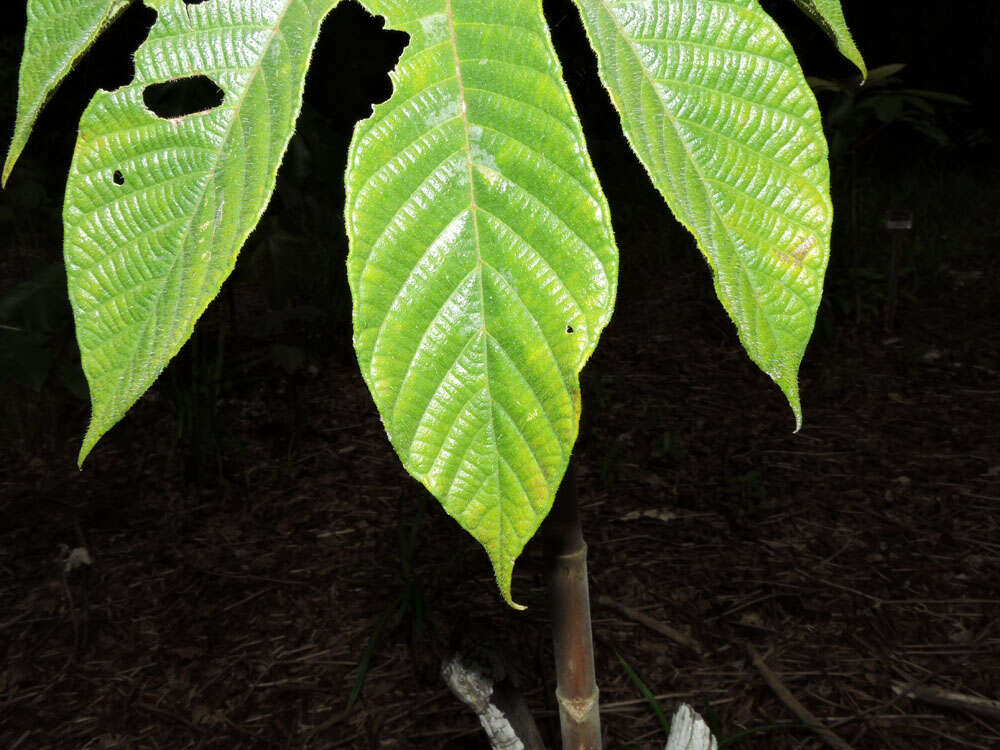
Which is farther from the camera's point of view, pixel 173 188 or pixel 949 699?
pixel 949 699

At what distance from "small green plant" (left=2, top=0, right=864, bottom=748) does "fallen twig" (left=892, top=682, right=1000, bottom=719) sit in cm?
156

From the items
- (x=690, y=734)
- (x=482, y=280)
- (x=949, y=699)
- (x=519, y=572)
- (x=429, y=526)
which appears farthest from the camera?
(x=429, y=526)

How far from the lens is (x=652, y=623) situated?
6.13 feet

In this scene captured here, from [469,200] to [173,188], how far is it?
124 mm

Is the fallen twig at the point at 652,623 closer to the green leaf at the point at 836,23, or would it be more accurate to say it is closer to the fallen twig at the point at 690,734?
the fallen twig at the point at 690,734

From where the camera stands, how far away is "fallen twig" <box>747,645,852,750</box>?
5.05 feet

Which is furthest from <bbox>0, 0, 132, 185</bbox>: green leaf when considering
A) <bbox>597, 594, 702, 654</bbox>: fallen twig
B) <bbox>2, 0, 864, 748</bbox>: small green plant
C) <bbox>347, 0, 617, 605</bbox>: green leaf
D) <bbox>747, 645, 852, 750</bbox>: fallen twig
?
<bbox>597, 594, 702, 654</bbox>: fallen twig

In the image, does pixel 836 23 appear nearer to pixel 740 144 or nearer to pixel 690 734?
pixel 740 144

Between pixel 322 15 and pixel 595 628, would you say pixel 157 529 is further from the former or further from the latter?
pixel 322 15

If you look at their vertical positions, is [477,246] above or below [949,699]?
above

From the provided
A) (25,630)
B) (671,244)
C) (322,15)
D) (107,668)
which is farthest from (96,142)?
Result: (671,244)

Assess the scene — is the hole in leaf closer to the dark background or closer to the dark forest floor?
the dark background

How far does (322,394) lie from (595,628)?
1432mm

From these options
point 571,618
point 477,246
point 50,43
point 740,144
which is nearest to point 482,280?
point 477,246
